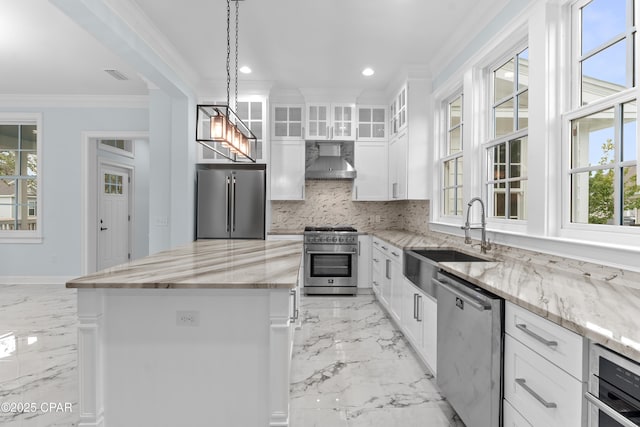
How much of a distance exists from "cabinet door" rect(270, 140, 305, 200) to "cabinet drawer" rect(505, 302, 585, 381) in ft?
12.3

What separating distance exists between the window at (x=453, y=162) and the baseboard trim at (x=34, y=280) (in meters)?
5.59

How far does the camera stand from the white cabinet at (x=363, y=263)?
4.80 metres

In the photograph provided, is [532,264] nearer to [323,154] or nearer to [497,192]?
[497,192]

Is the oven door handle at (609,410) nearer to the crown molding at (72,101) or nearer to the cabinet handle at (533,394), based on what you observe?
the cabinet handle at (533,394)

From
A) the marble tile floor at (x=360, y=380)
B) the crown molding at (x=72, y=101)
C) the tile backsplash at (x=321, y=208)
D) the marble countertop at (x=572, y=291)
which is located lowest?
the marble tile floor at (x=360, y=380)

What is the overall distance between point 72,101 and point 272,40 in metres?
3.80

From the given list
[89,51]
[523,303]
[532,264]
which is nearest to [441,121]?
[532,264]

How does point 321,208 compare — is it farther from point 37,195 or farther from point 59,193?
point 37,195

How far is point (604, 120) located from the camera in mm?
1873

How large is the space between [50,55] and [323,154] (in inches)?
136

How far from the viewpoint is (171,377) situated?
1751 millimetres

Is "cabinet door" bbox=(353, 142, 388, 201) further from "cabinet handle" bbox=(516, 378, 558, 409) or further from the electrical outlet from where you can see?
"cabinet handle" bbox=(516, 378, 558, 409)

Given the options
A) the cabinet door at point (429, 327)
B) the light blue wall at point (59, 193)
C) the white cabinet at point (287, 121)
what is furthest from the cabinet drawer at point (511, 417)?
the light blue wall at point (59, 193)

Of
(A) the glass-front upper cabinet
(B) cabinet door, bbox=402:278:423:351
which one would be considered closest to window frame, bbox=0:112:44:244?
(A) the glass-front upper cabinet
